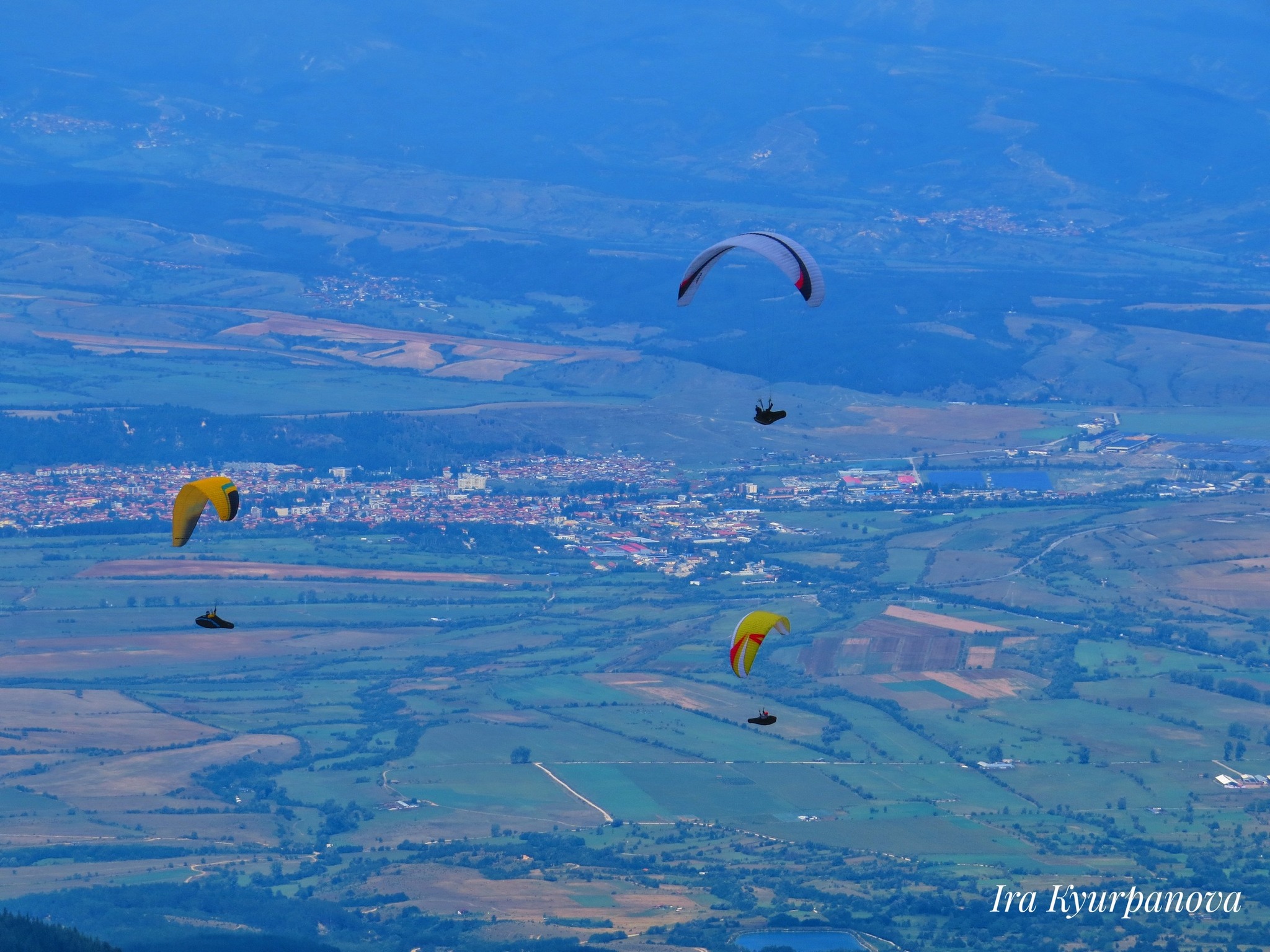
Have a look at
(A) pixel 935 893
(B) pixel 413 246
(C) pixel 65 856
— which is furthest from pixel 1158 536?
(B) pixel 413 246

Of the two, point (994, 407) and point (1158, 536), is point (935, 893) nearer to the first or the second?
point (1158, 536)

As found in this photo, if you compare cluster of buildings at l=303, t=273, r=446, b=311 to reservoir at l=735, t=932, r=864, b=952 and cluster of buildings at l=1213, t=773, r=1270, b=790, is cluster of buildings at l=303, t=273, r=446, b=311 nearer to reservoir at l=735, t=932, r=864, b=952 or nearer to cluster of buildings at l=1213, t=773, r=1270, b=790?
cluster of buildings at l=1213, t=773, r=1270, b=790

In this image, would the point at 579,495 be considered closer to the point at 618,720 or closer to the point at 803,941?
the point at 618,720

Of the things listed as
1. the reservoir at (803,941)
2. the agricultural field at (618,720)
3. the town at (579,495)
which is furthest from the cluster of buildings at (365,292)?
the reservoir at (803,941)

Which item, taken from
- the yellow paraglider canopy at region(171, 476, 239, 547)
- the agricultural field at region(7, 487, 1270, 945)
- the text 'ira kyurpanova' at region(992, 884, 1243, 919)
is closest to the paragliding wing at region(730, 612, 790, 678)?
the yellow paraglider canopy at region(171, 476, 239, 547)

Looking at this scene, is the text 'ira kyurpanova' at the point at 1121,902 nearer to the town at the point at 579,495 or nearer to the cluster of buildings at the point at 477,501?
the cluster of buildings at the point at 477,501

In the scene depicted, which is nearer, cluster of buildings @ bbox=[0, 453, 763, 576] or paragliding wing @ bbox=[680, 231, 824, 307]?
paragliding wing @ bbox=[680, 231, 824, 307]

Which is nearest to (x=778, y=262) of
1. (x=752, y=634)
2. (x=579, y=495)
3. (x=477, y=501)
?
(x=752, y=634)
